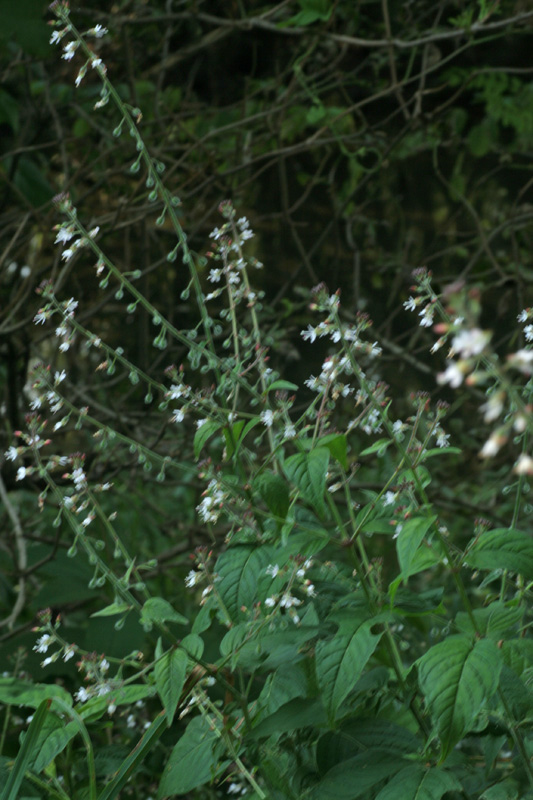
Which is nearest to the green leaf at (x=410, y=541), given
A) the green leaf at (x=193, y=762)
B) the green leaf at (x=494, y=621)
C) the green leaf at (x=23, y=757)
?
the green leaf at (x=494, y=621)

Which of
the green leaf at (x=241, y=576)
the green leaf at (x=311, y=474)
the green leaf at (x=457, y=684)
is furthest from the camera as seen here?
the green leaf at (x=241, y=576)

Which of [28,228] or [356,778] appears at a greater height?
[28,228]

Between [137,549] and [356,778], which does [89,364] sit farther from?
[356,778]

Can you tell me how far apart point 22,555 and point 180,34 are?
7.50 ft

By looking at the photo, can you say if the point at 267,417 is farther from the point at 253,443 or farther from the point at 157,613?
the point at 253,443

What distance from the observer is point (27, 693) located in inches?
50.3

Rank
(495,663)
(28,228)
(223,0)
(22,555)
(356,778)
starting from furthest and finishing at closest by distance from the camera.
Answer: (223,0) → (28,228) → (22,555) → (356,778) → (495,663)

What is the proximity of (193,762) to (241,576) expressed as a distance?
0.26 m

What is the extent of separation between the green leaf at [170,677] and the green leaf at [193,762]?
0.14m

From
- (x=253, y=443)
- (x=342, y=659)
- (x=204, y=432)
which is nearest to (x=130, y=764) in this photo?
(x=342, y=659)

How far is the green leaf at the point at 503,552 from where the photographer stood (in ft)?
3.51

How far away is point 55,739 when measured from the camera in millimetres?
1190

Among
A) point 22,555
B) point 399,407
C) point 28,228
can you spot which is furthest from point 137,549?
point 399,407

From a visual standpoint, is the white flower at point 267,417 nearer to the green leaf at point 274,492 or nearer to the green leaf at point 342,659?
the green leaf at point 274,492
